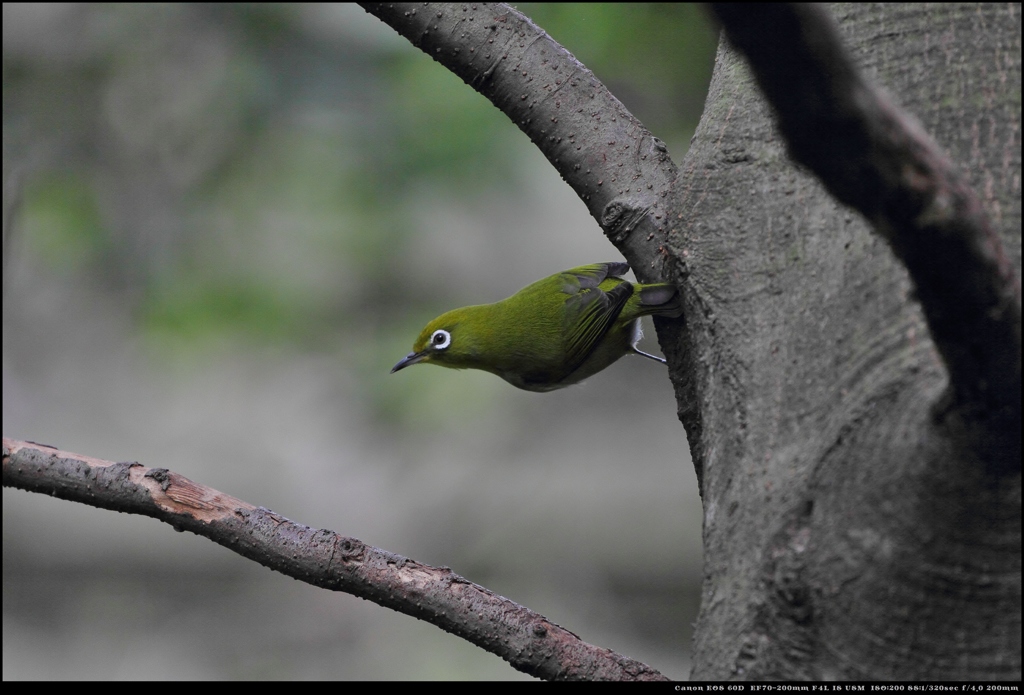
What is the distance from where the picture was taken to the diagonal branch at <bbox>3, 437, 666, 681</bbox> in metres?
2.21

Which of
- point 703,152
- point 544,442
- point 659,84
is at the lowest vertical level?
point 703,152

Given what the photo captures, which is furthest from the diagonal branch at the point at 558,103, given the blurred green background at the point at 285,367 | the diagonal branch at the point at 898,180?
the blurred green background at the point at 285,367

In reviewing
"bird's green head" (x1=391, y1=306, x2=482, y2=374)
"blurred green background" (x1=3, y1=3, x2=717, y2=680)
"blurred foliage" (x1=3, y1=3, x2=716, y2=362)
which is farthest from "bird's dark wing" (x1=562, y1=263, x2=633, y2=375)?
"blurred green background" (x1=3, y1=3, x2=717, y2=680)

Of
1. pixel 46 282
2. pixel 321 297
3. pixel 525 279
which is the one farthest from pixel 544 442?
pixel 46 282

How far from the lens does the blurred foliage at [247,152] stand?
7.62 metres

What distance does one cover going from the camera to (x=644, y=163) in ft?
8.33

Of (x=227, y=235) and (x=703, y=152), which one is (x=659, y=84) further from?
(x=703, y=152)

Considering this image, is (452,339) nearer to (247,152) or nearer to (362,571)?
(362,571)

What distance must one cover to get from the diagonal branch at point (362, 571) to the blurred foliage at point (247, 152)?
549 centimetres

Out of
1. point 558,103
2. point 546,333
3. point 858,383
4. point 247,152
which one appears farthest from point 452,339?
point 247,152

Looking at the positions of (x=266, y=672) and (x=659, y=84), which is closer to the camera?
(x=659, y=84)

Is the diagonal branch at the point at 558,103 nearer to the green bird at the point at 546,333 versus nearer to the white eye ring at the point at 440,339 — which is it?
the green bird at the point at 546,333

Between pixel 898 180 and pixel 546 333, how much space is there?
318cm

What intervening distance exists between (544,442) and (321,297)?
2887 mm
